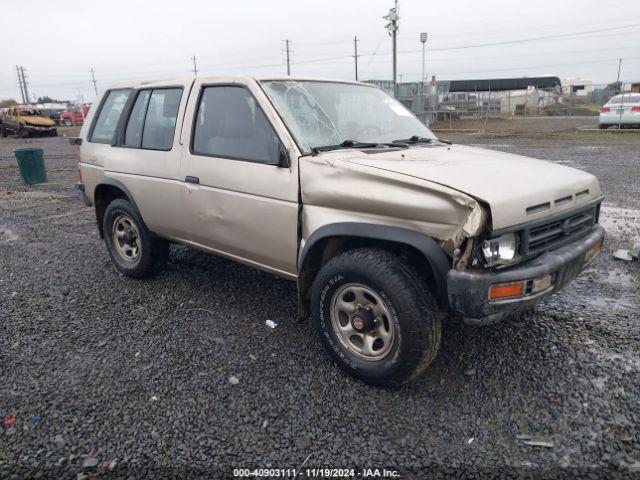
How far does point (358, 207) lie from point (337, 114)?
1.11m

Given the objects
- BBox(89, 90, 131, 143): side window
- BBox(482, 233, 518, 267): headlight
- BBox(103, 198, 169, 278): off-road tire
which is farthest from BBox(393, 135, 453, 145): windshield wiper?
BBox(89, 90, 131, 143): side window

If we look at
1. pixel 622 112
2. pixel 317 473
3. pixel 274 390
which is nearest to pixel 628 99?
pixel 622 112

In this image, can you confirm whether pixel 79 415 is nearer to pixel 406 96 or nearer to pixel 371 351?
pixel 371 351

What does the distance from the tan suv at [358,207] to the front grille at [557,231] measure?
0.04 feet

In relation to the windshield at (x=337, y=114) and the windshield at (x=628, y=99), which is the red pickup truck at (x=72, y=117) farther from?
the windshield at (x=337, y=114)

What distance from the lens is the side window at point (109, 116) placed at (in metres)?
4.79

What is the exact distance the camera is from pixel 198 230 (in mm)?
3941

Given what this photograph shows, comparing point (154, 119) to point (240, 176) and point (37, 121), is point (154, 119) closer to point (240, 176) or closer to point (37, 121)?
point (240, 176)

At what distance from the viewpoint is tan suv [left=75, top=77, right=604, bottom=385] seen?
2.57 metres

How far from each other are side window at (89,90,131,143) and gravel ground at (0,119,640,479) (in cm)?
150

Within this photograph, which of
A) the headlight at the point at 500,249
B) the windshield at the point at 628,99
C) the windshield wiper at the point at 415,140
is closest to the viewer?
the headlight at the point at 500,249

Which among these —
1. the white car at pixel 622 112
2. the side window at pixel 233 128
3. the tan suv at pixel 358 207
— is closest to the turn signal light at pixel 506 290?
the tan suv at pixel 358 207

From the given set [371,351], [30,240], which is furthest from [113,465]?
[30,240]

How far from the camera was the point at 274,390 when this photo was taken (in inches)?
118
